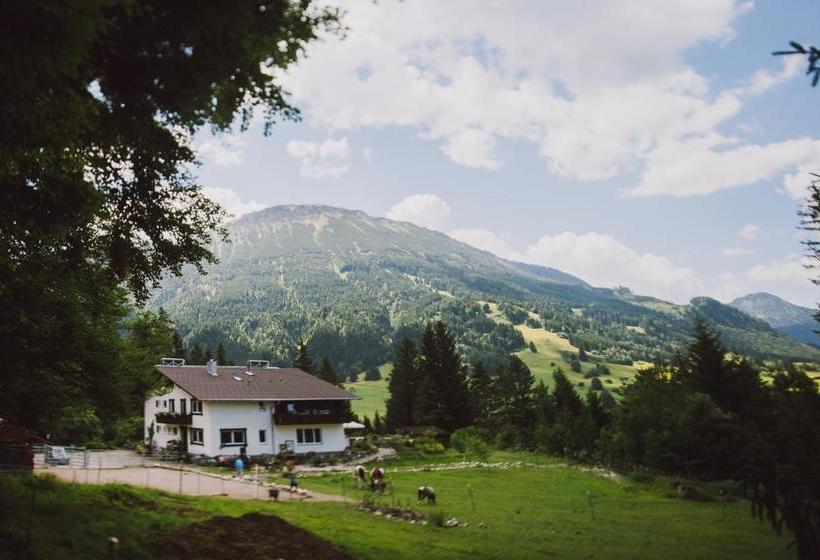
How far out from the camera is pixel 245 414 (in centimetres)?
5809

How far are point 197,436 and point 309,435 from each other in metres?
11.8

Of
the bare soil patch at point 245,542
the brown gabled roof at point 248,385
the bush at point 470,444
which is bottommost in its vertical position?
the bush at point 470,444

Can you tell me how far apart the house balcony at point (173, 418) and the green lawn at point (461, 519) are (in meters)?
24.0

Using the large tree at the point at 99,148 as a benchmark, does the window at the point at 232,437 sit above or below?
below

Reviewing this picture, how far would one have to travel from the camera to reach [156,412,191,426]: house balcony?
58156 mm

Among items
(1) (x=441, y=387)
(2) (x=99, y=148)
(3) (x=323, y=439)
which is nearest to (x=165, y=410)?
(3) (x=323, y=439)

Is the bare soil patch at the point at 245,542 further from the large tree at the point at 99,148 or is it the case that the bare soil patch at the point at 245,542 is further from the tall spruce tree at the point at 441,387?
the tall spruce tree at the point at 441,387

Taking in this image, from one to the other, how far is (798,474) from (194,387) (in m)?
59.2

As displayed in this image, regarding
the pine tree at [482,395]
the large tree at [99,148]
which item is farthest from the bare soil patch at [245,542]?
the pine tree at [482,395]

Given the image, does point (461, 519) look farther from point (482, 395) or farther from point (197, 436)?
point (482, 395)

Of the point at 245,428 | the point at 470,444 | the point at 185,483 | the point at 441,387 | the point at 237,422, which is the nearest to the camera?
the point at 185,483

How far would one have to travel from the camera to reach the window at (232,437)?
56.2 m

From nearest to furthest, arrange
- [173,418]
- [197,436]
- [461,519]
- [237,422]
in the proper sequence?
[461,519] < [237,422] < [197,436] < [173,418]

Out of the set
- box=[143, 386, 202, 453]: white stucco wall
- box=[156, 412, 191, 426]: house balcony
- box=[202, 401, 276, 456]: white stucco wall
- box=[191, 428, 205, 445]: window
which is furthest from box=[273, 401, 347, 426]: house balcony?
box=[156, 412, 191, 426]: house balcony
